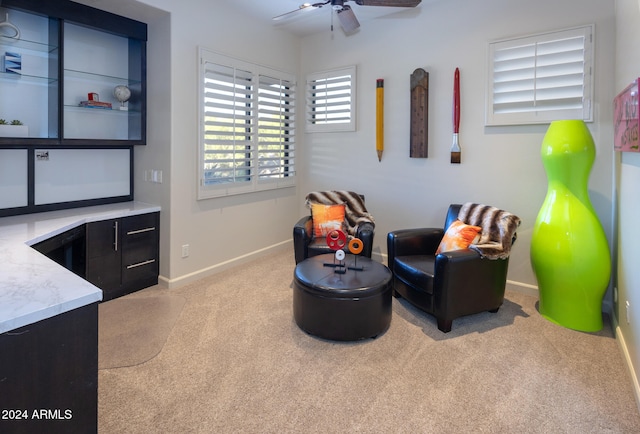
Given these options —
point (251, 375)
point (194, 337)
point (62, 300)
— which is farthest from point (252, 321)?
point (62, 300)

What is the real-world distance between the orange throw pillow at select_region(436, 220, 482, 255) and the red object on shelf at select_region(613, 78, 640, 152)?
1153 mm

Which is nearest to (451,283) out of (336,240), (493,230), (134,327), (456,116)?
(493,230)

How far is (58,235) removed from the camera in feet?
9.57

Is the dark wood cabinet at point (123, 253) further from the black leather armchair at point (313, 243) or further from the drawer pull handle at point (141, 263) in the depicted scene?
the black leather armchair at point (313, 243)

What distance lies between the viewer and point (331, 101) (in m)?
4.97

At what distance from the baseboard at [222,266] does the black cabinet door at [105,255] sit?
1.50 ft

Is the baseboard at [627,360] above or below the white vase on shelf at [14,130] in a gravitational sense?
below

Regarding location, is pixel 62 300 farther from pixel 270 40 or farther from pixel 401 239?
pixel 270 40

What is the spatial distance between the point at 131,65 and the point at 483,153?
3.74m

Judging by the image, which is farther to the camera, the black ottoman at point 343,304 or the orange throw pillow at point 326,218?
the orange throw pillow at point 326,218

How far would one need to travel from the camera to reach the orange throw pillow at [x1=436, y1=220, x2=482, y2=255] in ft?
10.5

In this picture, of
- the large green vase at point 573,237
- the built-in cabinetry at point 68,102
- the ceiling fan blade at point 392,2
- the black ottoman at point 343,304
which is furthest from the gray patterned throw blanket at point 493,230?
the built-in cabinetry at point 68,102

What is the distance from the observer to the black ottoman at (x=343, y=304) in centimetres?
272

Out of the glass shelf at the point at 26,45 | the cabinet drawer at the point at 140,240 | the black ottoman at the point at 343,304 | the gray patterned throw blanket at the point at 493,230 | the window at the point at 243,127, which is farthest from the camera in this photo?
the window at the point at 243,127
